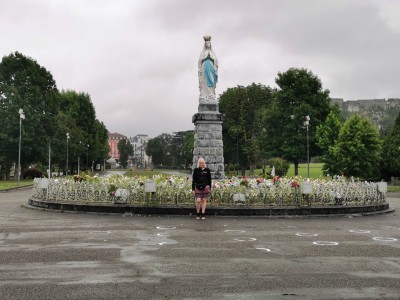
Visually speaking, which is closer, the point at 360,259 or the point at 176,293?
the point at 176,293

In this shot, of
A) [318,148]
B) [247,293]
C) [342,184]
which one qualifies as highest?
[318,148]

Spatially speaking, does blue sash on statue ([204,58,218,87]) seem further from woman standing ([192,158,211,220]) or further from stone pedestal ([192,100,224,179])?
woman standing ([192,158,211,220])

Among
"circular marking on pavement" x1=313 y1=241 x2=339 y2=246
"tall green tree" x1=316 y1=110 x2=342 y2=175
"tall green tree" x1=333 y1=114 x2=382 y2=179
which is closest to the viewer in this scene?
"circular marking on pavement" x1=313 y1=241 x2=339 y2=246

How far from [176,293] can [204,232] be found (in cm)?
596

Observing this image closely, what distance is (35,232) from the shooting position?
38.2ft

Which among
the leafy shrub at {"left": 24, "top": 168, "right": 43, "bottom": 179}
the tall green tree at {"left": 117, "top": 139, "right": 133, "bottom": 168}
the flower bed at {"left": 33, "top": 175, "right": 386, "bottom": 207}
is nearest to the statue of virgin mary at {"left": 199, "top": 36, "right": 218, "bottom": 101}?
the flower bed at {"left": 33, "top": 175, "right": 386, "bottom": 207}

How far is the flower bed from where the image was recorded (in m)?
17.0

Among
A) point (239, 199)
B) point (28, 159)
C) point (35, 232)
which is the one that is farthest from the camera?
point (28, 159)

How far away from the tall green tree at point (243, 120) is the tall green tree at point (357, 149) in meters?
16.1

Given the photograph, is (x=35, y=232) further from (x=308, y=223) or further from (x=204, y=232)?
(x=308, y=223)

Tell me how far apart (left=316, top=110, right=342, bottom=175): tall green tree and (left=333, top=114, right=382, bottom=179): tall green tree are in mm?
1541

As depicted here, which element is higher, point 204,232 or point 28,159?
point 28,159

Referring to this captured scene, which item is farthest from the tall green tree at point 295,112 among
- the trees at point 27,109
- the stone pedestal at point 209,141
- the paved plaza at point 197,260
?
the paved plaza at point 197,260

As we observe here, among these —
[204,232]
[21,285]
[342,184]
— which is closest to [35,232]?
[204,232]
